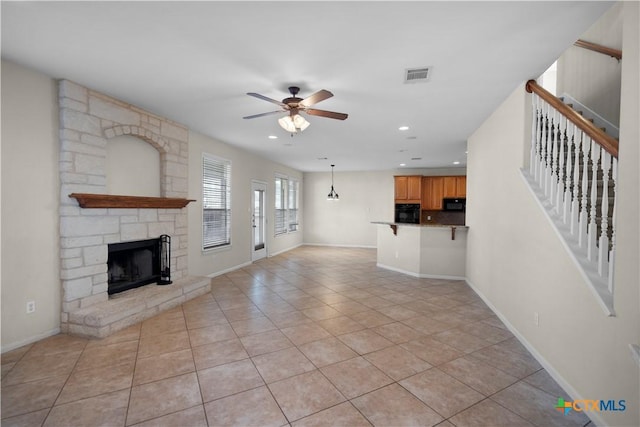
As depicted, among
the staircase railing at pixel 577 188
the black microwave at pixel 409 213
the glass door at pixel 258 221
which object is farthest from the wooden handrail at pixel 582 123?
the black microwave at pixel 409 213

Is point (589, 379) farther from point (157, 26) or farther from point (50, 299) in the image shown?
point (50, 299)

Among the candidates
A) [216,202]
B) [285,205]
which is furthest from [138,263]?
[285,205]

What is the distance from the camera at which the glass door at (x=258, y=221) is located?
7144mm

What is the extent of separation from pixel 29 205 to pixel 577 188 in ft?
16.4

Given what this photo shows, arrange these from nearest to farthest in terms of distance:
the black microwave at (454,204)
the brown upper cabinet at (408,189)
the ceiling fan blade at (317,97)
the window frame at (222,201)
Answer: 1. the ceiling fan blade at (317,97)
2. the window frame at (222,201)
3. the black microwave at (454,204)
4. the brown upper cabinet at (408,189)

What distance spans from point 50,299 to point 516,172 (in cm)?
522

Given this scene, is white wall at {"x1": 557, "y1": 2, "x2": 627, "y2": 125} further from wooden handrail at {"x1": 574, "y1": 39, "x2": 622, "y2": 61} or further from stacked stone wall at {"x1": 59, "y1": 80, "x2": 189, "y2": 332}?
stacked stone wall at {"x1": 59, "y1": 80, "x2": 189, "y2": 332}

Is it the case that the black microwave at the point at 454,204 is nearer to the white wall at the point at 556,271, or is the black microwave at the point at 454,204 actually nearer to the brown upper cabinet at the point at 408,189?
the brown upper cabinet at the point at 408,189

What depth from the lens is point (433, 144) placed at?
5.91 metres

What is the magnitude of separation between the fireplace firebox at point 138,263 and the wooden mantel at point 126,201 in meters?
0.51

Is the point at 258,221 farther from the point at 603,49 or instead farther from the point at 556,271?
the point at 603,49

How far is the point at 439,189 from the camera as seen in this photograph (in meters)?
8.73

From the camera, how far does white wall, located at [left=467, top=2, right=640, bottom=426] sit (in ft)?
5.24

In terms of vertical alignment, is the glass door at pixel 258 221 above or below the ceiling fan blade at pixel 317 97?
below
